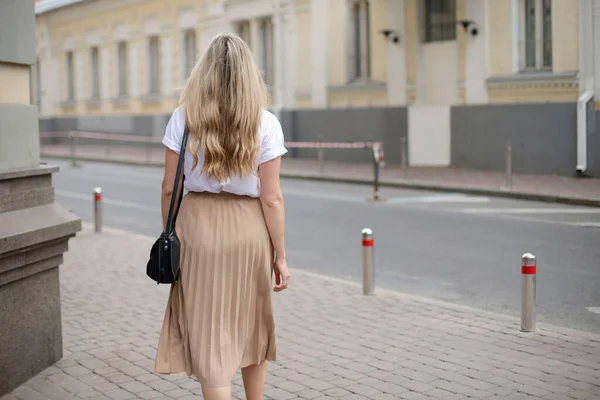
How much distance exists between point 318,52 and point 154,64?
12.0 m

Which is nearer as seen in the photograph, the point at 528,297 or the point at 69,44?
the point at 528,297

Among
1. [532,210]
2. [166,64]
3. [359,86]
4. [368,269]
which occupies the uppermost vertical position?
[166,64]

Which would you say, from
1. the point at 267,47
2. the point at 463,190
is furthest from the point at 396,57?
the point at 463,190

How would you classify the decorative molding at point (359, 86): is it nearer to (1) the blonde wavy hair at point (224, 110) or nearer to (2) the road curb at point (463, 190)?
(2) the road curb at point (463, 190)

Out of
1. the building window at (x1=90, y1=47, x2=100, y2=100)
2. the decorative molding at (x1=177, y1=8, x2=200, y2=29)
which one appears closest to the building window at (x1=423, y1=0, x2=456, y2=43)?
the decorative molding at (x1=177, y1=8, x2=200, y2=29)

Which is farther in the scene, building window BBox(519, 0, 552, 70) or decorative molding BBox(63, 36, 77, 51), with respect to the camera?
decorative molding BBox(63, 36, 77, 51)

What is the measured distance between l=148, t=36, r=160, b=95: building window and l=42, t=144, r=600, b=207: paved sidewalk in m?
9.02

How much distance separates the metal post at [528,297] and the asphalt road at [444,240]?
733 millimetres

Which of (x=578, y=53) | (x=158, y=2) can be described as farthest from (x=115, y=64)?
(x=578, y=53)

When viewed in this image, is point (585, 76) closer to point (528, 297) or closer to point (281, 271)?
point (528, 297)

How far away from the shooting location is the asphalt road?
908 cm

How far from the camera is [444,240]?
1255cm

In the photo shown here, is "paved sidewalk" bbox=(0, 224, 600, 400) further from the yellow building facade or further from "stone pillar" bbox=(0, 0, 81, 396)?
the yellow building facade

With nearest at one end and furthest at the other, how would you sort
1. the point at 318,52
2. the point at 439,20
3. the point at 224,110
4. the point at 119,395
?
the point at 224,110, the point at 119,395, the point at 439,20, the point at 318,52
